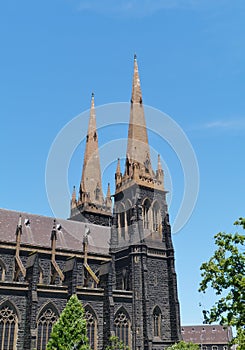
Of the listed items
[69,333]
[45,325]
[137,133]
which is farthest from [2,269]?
[137,133]

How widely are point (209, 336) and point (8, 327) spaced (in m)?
53.1

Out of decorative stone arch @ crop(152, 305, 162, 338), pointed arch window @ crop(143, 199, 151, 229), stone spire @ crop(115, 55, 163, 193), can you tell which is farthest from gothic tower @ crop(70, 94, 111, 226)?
decorative stone arch @ crop(152, 305, 162, 338)

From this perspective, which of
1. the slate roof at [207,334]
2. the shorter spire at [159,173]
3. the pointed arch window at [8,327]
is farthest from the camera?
the slate roof at [207,334]

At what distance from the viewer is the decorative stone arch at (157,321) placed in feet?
133

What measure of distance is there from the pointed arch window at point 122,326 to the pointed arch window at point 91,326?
7.16 feet

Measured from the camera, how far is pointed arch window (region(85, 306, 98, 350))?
37.2 m

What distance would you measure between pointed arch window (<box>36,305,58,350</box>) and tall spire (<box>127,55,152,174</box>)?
760 inches

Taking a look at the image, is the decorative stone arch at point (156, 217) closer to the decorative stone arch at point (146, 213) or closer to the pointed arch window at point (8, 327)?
the decorative stone arch at point (146, 213)

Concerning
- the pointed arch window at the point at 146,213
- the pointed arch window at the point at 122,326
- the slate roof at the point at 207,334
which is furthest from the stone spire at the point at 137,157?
the slate roof at the point at 207,334

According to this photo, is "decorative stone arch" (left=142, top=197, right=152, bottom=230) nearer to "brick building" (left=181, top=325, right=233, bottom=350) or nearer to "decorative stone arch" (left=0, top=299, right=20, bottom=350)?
"decorative stone arch" (left=0, top=299, right=20, bottom=350)

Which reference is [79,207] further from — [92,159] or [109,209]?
[92,159]

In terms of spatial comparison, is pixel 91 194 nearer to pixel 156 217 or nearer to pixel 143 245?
pixel 156 217

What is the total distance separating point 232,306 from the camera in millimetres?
17562

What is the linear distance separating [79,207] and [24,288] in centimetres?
2091
